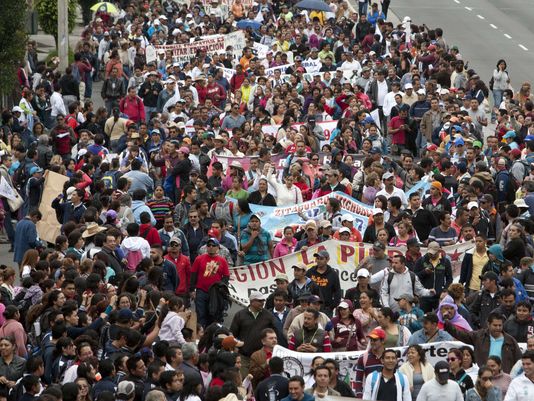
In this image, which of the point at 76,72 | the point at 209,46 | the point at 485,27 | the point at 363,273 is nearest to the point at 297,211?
the point at 363,273

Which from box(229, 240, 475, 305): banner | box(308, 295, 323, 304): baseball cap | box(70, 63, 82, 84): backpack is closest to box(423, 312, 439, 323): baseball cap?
box(308, 295, 323, 304): baseball cap

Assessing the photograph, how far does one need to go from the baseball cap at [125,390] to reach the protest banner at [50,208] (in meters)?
8.58

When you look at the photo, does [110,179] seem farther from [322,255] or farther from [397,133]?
[397,133]

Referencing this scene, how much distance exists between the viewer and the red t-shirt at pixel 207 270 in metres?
20.9

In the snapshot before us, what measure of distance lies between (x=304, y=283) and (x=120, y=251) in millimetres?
2324

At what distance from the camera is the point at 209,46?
133 ft

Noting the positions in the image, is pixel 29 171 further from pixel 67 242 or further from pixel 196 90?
pixel 196 90

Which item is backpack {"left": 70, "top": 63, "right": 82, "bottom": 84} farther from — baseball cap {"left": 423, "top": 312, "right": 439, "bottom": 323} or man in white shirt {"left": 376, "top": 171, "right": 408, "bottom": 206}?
baseball cap {"left": 423, "top": 312, "right": 439, "bottom": 323}

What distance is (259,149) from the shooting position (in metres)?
27.5

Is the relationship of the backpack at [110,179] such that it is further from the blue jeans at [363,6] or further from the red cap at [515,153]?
the blue jeans at [363,6]

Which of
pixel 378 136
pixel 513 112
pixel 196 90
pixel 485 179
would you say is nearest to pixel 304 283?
pixel 485 179

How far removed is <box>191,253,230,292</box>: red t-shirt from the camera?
20.9 m

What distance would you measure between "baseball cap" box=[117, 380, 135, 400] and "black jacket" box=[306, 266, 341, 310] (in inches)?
193

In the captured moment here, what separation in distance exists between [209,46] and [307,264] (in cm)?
1913
